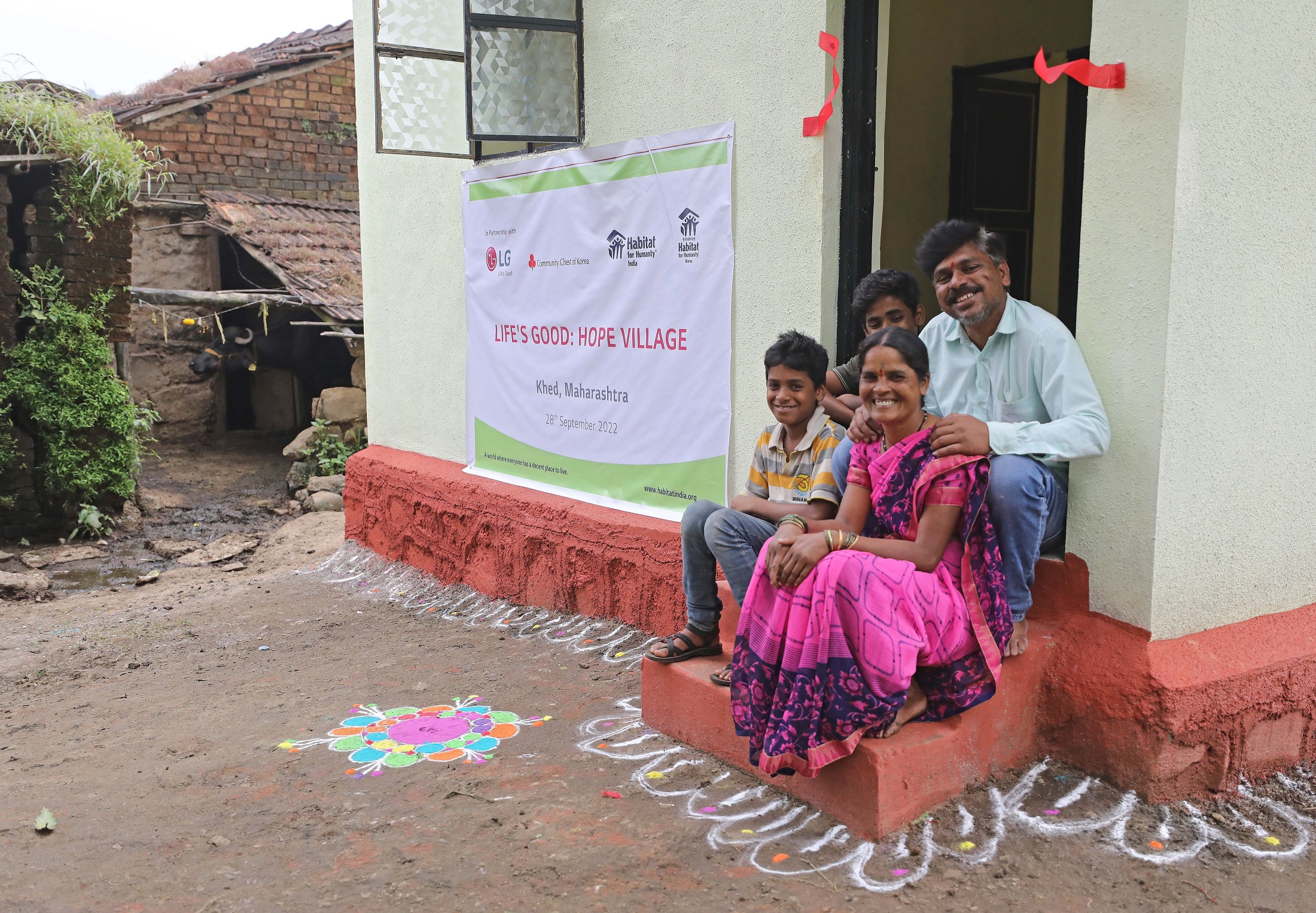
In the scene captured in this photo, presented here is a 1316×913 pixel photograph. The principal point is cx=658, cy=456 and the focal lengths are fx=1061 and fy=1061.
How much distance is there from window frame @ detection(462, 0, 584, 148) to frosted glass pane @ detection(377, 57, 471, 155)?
392 millimetres

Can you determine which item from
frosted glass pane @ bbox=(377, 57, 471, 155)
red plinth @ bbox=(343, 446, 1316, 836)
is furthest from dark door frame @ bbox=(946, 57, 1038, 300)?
red plinth @ bbox=(343, 446, 1316, 836)

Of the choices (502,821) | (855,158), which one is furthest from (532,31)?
(502,821)

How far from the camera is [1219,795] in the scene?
9.78 feet

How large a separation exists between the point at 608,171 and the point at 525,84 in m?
0.69

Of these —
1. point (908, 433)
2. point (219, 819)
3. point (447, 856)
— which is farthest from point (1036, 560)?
point (219, 819)

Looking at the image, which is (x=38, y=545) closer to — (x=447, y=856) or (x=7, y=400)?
(x=7, y=400)

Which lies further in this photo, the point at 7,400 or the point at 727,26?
the point at 7,400

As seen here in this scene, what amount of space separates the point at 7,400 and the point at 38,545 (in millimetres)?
1189

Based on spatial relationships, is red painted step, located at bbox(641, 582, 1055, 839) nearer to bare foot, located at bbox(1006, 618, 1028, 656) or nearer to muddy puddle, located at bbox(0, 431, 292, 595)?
bare foot, located at bbox(1006, 618, 1028, 656)

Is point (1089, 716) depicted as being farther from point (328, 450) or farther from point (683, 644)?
point (328, 450)

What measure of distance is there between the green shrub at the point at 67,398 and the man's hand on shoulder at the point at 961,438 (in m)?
7.94

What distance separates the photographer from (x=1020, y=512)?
2881 millimetres

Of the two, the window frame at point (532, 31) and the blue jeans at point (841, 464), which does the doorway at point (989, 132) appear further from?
the blue jeans at point (841, 464)

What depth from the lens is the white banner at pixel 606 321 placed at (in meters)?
4.34
